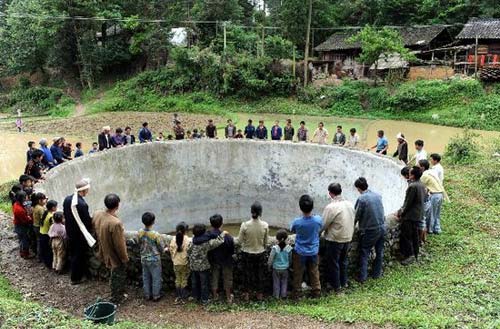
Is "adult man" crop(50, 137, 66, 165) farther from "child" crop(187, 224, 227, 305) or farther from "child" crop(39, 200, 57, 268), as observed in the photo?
"child" crop(187, 224, 227, 305)

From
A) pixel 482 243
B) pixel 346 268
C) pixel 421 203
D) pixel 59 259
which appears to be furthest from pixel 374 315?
pixel 59 259

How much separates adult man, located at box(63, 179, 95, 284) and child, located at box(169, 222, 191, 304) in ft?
4.24

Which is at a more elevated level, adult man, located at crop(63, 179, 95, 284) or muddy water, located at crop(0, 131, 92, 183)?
adult man, located at crop(63, 179, 95, 284)

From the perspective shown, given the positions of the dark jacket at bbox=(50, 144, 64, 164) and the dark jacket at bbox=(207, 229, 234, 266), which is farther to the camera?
the dark jacket at bbox=(50, 144, 64, 164)

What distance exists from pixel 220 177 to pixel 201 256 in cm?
871

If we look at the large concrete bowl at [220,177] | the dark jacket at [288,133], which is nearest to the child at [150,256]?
the large concrete bowl at [220,177]

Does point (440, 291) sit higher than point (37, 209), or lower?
lower

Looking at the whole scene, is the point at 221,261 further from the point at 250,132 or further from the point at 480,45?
the point at 480,45

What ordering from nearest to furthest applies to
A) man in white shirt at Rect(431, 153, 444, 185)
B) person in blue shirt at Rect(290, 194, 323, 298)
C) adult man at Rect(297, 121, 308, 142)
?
1. person in blue shirt at Rect(290, 194, 323, 298)
2. man in white shirt at Rect(431, 153, 444, 185)
3. adult man at Rect(297, 121, 308, 142)

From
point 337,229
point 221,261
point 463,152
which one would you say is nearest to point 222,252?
point 221,261

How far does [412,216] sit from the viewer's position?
782cm

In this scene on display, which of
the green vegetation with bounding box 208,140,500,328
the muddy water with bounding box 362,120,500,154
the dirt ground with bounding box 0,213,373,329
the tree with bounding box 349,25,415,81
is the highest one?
the tree with bounding box 349,25,415,81

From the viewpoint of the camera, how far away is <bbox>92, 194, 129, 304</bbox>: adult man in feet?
20.9

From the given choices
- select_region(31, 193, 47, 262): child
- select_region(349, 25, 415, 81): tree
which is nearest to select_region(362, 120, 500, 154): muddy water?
select_region(349, 25, 415, 81): tree
